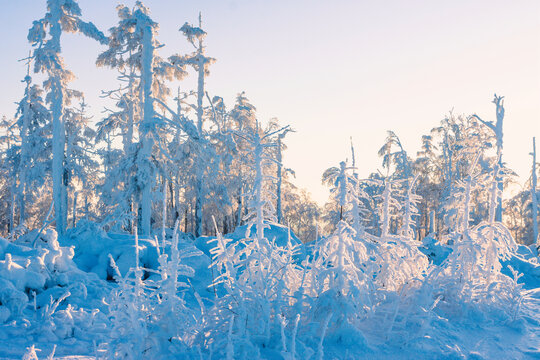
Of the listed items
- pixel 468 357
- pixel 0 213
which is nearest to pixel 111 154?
pixel 0 213

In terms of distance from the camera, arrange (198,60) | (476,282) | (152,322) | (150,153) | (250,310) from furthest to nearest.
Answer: (198,60), (150,153), (476,282), (250,310), (152,322)

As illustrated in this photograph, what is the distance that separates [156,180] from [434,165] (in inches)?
1079

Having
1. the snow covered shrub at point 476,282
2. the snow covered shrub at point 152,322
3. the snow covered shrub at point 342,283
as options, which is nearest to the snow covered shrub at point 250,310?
the snow covered shrub at point 152,322

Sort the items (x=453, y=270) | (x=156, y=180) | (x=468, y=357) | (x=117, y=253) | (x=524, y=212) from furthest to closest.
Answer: (x=524, y=212), (x=156, y=180), (x=117, y=253), (x=453, y=270), (x=468, y=357)

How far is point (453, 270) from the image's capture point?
7824mm

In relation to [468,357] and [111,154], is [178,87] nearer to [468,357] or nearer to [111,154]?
[111,154]

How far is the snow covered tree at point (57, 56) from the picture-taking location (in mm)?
15977

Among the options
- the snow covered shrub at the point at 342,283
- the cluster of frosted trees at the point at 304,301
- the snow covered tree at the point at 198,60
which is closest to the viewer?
the cluster of frosted trees at the point at 304,301

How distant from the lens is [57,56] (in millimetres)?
16156

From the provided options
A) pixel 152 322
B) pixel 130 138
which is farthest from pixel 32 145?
pixel 152 322

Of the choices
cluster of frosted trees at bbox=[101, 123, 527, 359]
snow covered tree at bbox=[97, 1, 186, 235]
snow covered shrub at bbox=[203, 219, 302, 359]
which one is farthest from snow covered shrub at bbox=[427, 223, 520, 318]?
snow covered tree at bbox=[97, 1, 186, 235]

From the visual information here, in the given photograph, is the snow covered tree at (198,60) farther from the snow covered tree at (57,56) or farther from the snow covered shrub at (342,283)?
the snow covered shrub at (342,283)

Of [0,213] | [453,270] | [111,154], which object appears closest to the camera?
[453,270]

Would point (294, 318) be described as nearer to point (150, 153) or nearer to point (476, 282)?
point (476, 282)
